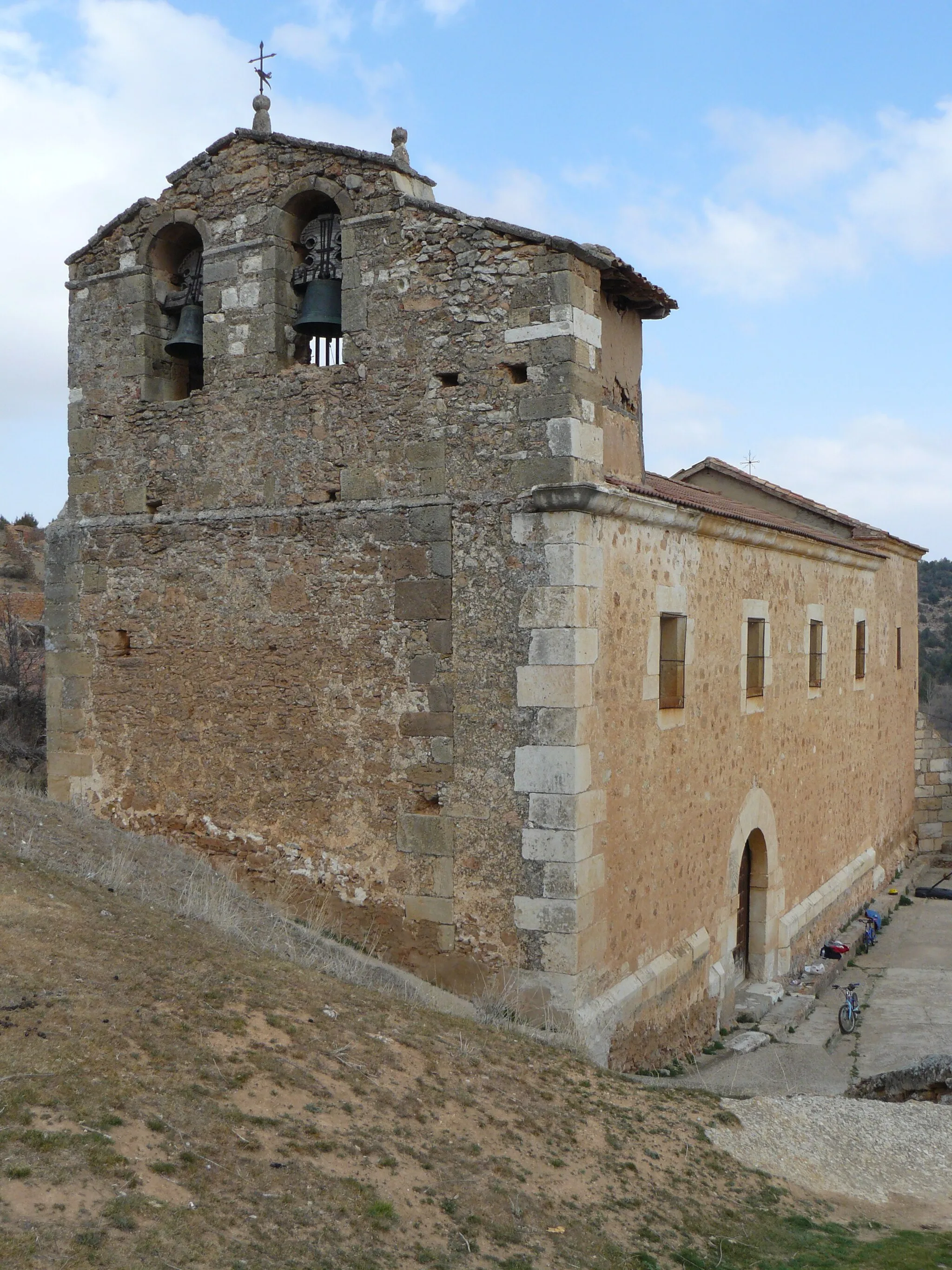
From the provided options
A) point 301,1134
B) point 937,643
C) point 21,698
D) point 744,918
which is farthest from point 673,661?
point 937,643

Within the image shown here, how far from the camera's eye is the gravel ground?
6707mm

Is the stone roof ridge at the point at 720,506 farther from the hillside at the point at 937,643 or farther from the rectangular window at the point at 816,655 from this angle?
the hillside at the point at 937,643

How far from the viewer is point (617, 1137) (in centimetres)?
622

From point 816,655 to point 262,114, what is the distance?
28.4 feet

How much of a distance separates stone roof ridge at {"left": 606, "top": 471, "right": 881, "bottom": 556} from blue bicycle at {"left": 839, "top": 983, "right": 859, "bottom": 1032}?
4797 mm

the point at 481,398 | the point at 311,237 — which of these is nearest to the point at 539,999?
the point at 481,398

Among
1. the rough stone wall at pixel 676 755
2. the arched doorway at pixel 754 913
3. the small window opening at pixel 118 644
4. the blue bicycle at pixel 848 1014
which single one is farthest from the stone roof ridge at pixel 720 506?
the blue bicycle at pixel 848 1014

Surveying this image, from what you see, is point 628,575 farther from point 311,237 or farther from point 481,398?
point 311,237

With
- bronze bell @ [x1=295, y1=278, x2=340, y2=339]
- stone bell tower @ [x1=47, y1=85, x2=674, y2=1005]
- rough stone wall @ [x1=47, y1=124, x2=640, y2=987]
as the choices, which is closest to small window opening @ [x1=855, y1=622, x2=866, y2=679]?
stone bell tower @ [x1=47, y1=85, x2=674, y2=1005]

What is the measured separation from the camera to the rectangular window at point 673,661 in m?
9.44

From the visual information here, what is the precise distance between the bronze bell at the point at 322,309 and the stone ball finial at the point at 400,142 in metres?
1.08

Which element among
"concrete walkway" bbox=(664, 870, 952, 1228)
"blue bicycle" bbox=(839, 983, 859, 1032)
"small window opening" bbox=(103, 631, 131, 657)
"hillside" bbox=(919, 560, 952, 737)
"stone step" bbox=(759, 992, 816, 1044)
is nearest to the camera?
"concrete walkway" bbox=(664, 870, 952, 1228)

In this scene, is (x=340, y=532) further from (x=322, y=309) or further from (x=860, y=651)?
(x=860, y=651)

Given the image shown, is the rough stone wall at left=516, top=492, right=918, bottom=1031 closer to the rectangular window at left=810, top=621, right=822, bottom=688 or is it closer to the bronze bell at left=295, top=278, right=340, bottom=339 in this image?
the rectangular window at left=810, top=621, right=822, bottom=688
